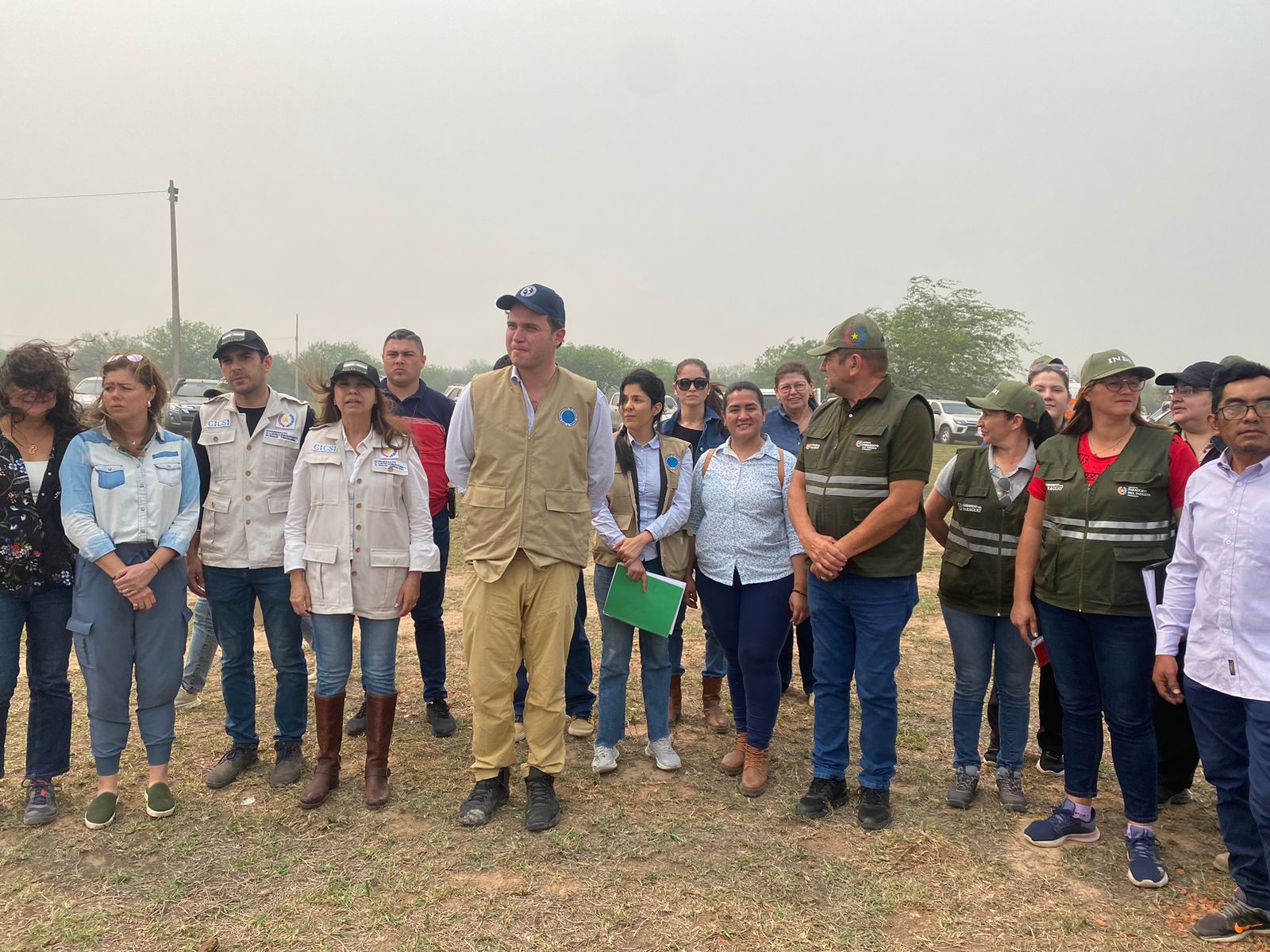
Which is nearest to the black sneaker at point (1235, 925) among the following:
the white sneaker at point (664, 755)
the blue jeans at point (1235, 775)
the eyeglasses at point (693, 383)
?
the blue jeans at point (1235, 775)

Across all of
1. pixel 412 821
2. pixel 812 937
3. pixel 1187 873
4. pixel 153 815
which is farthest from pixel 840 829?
pixel 153 815

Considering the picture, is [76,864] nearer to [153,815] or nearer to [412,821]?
[153,815]

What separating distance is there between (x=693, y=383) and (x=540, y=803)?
8.16ft

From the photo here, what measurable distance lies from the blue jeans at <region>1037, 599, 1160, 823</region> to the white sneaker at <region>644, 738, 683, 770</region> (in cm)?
173

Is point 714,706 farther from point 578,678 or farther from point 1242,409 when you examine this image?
point 1242,409

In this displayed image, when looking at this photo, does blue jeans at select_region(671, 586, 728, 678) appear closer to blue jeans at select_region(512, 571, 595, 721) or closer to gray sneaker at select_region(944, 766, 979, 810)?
blue jeans at select_region(512, 571, 595, 721)

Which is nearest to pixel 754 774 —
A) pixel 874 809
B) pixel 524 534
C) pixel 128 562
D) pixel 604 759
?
pixel 874 809

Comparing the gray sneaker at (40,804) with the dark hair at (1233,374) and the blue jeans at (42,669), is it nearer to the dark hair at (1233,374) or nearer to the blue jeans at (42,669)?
the blue jeans at (42,669)

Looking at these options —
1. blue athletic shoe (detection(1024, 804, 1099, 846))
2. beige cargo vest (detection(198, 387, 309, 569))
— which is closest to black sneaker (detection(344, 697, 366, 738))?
beige cargo vest (detection(198, 387, 309, 569))

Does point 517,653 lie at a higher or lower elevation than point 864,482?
lower

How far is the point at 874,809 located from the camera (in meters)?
3.57

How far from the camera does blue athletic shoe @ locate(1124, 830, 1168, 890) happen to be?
3107 millimetres

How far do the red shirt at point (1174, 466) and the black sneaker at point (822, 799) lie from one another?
1.69 meters

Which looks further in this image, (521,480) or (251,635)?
(251,635)
